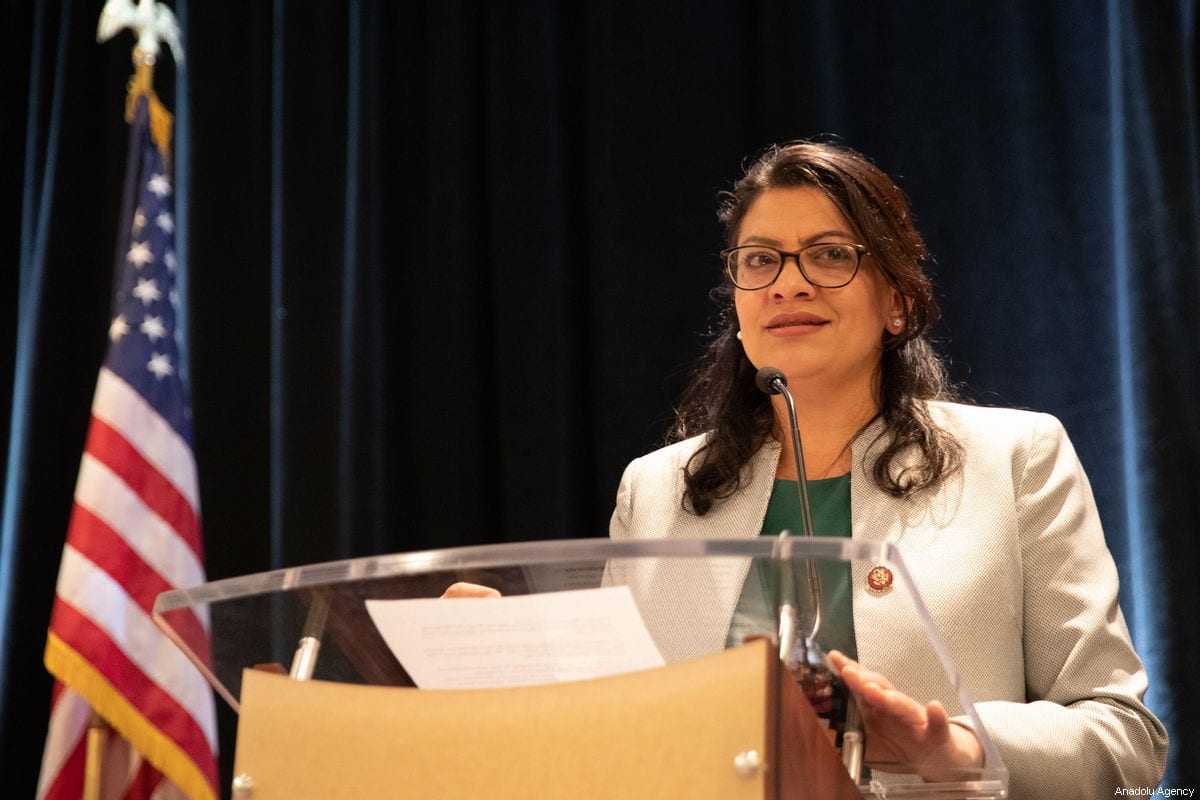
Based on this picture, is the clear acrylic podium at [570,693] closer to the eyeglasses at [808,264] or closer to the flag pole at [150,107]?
the eyeglasses at [808,264]

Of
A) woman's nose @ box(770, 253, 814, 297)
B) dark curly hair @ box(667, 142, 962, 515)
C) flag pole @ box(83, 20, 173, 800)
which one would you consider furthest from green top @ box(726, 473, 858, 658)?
flag pole @ box(83, 20, 173, 800)

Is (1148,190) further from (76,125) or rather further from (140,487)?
(76,125)

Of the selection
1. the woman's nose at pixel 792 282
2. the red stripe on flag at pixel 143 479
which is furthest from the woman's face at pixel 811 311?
the red stripe on flag at pixel 143 479

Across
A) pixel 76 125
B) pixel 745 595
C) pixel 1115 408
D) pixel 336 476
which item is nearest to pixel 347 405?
pixel 336 476

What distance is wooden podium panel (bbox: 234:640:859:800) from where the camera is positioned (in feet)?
3.27

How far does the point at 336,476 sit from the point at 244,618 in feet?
6.83

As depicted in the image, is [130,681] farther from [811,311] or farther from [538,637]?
[538,637]

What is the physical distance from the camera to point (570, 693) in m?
1.06

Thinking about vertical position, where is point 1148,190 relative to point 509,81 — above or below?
below

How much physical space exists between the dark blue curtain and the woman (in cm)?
66

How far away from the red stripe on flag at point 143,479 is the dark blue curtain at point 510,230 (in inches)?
10.7

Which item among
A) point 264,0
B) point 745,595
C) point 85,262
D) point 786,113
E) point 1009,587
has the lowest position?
point 1009,587

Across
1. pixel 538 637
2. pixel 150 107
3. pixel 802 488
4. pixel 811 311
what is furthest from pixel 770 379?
pixel 150 107

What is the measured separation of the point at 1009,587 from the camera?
1.86 m
